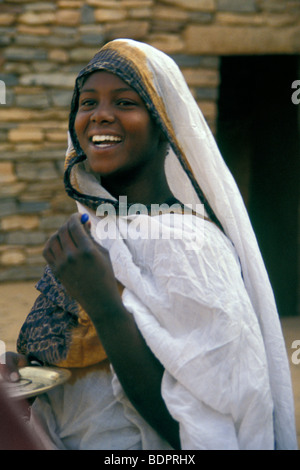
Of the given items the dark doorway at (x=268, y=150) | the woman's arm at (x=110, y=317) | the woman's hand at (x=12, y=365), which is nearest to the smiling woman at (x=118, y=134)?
the woman's arm at (x=110, y=317)

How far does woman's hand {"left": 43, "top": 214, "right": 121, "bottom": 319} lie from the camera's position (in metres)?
1.49

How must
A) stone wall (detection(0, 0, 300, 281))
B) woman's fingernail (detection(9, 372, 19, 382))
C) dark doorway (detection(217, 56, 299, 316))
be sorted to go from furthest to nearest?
dark doorway (detection(217, 56, 299, 316)) < stone wall (detection(0, 0, 300, 281)) < woman's fingernail (detection(9, 372, 19, 382))

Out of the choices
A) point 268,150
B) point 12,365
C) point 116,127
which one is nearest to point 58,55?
point 268,150

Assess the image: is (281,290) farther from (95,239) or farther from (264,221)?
(95,239)

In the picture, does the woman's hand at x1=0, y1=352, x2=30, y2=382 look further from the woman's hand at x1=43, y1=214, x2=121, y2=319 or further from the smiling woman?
the smiling woman

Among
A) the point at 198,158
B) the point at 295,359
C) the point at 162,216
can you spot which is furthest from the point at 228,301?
the point at 295,359

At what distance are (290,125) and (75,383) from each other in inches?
221

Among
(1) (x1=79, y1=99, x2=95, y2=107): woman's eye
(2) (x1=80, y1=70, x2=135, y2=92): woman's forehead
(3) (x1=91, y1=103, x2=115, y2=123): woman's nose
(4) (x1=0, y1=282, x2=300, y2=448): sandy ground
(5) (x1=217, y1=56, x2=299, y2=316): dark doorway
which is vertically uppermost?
(2) (x1=80, y1=70, x2=135, y2=92): woman's forehead

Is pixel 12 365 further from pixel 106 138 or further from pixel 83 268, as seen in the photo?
pixel 106 138

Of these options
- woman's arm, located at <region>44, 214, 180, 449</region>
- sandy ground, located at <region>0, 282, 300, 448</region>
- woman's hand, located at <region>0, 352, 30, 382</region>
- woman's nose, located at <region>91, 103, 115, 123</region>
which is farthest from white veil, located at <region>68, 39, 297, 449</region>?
sandy ground, located at <region>0, 282, 300, 448</region>

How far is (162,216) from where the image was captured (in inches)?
66.2

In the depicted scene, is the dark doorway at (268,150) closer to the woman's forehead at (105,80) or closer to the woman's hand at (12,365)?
the woman's forehead at (105,80)

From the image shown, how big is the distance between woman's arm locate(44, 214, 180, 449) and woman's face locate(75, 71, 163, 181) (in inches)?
11.1

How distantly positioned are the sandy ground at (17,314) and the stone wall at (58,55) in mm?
177
